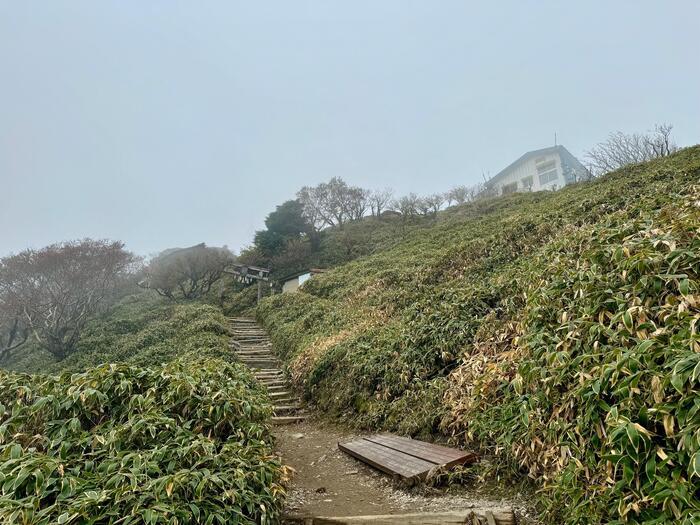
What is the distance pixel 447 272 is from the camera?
9055 millimetres

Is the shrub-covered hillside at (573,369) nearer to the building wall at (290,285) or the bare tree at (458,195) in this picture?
the building wall at (290,285)

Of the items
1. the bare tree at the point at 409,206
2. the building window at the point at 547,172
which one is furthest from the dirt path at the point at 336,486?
the building window at the point at 547,172

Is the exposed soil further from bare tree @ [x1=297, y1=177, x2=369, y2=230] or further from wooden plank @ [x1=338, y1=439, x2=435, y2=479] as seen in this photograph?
bare tree @ [x1=297, y1=177, x2=369, y2=230]

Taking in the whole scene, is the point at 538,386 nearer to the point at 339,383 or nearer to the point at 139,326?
the point at 339,383

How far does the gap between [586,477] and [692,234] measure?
2036 mm

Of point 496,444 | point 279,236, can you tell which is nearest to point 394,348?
point 496,444

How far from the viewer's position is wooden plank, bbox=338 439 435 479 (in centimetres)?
347

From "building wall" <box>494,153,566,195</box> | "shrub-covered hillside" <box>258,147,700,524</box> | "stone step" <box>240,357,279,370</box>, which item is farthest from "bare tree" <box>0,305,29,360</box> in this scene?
"building wall" <box>494,153,566,195</box>

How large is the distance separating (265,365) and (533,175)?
30976 millimetres

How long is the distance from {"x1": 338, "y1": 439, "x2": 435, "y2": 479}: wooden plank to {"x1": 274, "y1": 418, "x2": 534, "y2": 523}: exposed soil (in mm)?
109

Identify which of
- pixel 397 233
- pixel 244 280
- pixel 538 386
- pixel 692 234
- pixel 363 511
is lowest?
pixel 363 511

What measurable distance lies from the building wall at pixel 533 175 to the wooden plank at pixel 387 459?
29.6 m

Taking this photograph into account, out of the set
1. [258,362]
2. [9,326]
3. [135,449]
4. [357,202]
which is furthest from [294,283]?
[135,449]

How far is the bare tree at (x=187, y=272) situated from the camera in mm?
21562
